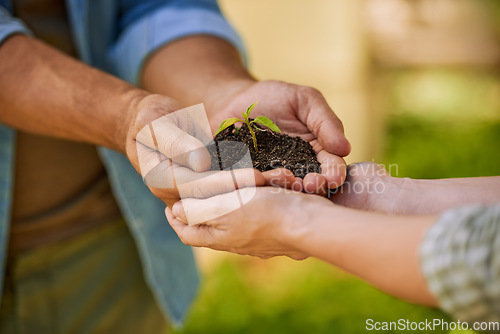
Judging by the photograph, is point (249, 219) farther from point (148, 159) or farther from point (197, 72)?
point (197, 72)

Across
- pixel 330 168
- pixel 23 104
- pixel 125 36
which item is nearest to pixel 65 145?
pixel 23 104

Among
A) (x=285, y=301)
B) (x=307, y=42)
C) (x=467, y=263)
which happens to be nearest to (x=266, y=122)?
(x=467, y=263)

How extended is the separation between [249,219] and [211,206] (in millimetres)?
84

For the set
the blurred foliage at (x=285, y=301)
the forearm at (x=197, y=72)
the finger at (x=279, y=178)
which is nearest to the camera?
the finger at (x=279, y=178)

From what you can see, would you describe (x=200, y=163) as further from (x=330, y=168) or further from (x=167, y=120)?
(x=330, y=168)

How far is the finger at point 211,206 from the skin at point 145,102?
4cm

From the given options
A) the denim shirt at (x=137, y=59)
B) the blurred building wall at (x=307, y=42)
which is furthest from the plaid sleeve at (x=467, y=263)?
the blurred building wall at (x=307, y=42)

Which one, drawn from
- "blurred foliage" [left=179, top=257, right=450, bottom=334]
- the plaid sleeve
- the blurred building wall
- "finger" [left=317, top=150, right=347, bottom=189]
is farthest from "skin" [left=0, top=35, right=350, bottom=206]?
the blurred building wall

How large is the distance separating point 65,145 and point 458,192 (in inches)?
46.6

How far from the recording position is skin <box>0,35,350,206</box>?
1021mm

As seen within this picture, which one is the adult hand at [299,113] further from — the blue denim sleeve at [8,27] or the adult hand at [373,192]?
the blue denim sleeve at [8,27]

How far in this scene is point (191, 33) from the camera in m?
1.49

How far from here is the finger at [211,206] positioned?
88 centimetres

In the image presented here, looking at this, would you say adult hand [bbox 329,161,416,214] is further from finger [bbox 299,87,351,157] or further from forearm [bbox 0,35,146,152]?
forearm [bbox 0,35,146,152]
